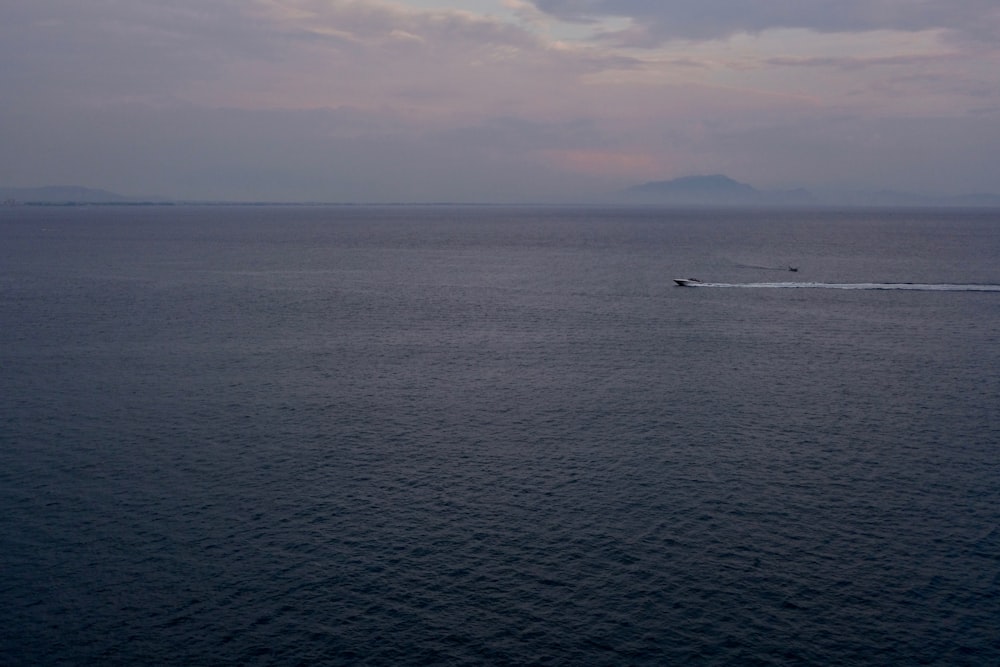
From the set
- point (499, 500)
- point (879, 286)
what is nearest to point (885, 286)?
point (879, 286)

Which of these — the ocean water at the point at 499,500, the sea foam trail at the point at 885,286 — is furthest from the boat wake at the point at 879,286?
the ocean water at the point at 499,500

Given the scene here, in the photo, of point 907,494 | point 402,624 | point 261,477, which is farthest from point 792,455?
point 261,477

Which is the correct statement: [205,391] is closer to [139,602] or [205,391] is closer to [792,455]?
[139,602]

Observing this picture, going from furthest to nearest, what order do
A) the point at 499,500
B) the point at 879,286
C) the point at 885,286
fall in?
the point at 879,286 → the point at 885,286 → the point at 499,500

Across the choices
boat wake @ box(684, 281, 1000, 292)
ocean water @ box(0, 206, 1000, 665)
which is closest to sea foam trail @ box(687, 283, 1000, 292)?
boat wake @ box(684, 281, 1000, 292)

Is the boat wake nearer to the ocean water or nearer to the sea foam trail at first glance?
the sea foam trail

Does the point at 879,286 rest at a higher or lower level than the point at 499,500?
higher

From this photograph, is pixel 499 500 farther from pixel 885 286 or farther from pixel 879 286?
pixel 885 286

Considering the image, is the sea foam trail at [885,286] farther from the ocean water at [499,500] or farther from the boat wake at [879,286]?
the ocean water at [499,500]
